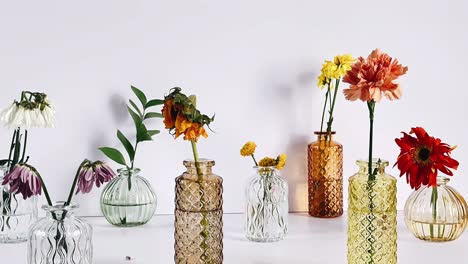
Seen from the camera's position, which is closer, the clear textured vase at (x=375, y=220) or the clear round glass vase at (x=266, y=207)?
the clear textured vase at (x=375, y=220)

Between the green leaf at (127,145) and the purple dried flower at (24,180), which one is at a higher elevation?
the green leaf at (127,145)

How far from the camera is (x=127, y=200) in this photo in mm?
1857

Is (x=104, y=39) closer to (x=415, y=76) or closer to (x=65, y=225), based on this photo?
(x=65, y=225)

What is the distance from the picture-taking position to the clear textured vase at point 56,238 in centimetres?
140

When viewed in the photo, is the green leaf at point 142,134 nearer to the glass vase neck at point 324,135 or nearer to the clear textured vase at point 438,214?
the glass vase neck at point 324,135

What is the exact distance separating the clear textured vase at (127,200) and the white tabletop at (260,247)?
0.09ft

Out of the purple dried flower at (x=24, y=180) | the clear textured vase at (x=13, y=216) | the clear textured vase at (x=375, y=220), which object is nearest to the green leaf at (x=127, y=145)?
the clear textured vase at (x=13, y=216)

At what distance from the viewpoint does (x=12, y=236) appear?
173cm

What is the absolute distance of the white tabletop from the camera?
1.58m

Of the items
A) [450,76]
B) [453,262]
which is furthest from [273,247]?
[450,76]

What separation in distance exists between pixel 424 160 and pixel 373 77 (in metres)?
0.21

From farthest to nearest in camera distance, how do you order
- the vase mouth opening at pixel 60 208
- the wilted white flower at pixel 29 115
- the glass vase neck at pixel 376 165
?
the wilted white flower at pixel 29 115
the glass vase neck at pixel 376 165
the vase mouth opening at pixel 60 208

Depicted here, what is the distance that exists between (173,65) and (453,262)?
904 millimetres

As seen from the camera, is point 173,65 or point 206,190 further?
point 173,65
